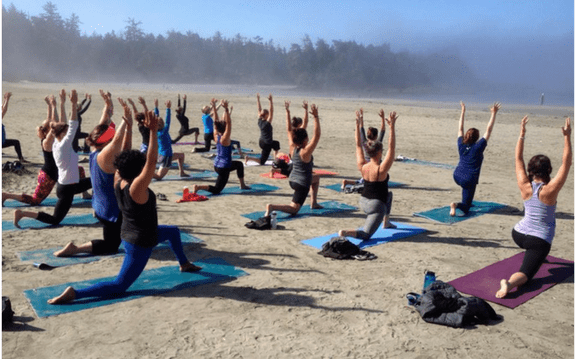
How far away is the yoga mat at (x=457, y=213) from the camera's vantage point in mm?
9180

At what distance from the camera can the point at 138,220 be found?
510cm

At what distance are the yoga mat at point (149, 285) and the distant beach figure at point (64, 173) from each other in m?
2.27

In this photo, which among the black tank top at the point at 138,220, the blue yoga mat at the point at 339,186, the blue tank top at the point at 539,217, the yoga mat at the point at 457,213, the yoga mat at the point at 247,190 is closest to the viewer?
the black tank top at the point at 138,220

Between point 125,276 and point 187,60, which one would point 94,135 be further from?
point 187,60

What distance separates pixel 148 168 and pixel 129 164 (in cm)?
28

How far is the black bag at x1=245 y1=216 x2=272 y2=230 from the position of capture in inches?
323

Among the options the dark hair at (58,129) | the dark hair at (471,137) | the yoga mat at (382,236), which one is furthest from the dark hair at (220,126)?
the dark hair at (471,137)

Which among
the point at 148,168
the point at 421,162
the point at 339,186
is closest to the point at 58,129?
the point at 148,168

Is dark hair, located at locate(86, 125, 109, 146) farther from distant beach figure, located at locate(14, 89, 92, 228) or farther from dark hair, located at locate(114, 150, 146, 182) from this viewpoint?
dark hair, located at locate(114, 150, 146, 182)

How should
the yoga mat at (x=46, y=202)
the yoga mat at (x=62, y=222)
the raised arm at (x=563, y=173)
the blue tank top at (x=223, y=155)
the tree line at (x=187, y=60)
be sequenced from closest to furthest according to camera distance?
the raised arm at (x=563, y=173) < the yoga mat at (x=62, y=222) < the yoga mat at (x=46, y=202) < the blue tank top at (x=223, y=155) < the tree line at (x=187, y=60)

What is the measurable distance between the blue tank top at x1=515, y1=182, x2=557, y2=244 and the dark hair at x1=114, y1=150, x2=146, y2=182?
4273mm

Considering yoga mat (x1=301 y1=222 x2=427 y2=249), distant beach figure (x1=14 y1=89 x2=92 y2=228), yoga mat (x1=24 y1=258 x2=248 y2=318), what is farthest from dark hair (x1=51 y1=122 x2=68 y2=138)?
yoga mat (x1=301 y1=222 x2=427 y2=249)

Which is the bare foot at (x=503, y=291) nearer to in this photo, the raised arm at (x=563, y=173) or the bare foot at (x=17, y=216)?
the raised arm at (x=563, y=173)

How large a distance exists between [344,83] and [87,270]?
122 meters
